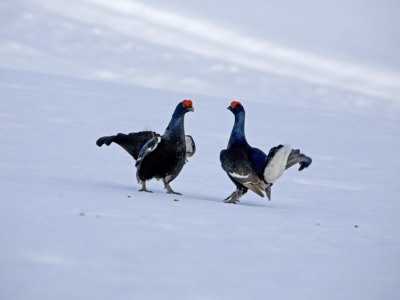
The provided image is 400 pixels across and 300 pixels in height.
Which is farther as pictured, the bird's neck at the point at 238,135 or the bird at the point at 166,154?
the bird's neck at the point at 238,135

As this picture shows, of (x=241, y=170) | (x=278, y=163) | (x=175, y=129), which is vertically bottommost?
(x=241, y=170)

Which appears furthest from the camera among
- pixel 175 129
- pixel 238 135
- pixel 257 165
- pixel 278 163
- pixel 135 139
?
pixel 135 139

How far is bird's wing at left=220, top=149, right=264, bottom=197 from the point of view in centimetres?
675

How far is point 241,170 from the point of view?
6.81 metres

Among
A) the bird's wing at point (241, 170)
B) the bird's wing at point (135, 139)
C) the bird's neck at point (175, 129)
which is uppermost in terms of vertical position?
the bird's neck at point (175, 129)

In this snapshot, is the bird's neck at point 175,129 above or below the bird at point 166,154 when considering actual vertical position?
above

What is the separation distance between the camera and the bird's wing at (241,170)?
6.75 meters

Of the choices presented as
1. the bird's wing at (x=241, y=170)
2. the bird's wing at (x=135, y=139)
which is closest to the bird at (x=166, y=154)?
the bird's wing at (x=135, y=139)

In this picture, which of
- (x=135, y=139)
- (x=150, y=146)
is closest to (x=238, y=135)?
(x=150, y=146)

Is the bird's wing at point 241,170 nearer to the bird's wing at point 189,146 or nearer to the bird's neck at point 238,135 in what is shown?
the bird's neck at point 238,135

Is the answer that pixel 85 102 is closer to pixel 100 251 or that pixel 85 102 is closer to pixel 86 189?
pixel 86 189

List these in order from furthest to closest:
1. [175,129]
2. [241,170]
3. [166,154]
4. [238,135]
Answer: [238,135] → [175,129] → [166,154] → [241,170]

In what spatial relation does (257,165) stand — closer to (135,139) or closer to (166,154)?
(166,154)

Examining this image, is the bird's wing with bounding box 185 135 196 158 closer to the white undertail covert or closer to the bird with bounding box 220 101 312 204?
the bird with bounding box 220 101 312 204
